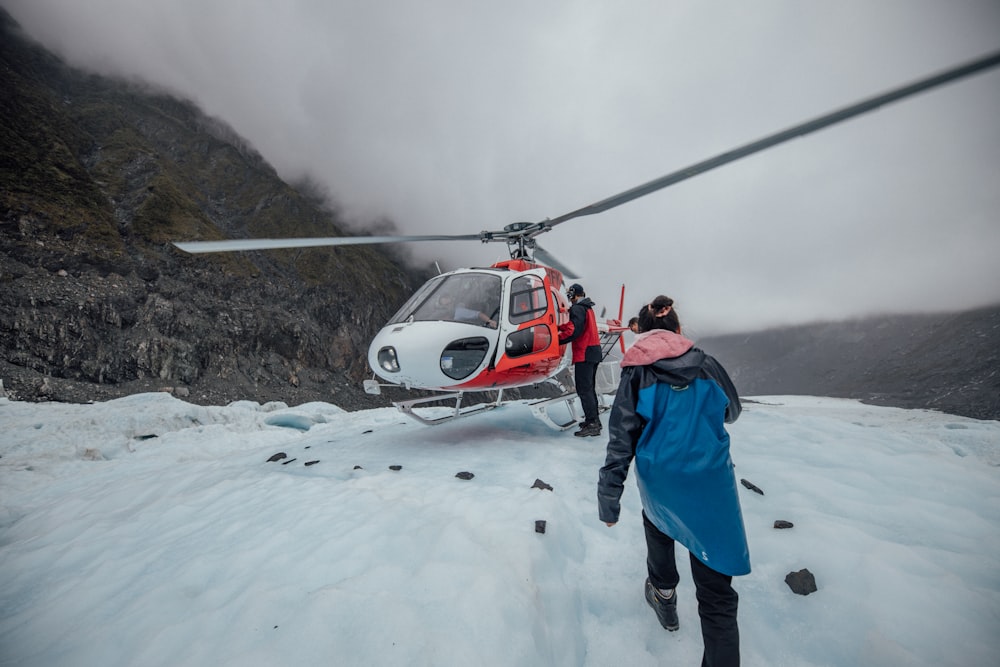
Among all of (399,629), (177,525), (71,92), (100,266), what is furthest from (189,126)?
(399,629)

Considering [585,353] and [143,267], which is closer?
[585,353]

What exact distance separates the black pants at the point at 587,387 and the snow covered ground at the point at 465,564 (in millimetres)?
1132

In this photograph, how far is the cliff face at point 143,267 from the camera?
49.8 ft

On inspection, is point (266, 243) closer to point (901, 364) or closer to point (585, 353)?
point (585, 353)

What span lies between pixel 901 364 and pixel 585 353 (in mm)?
89544

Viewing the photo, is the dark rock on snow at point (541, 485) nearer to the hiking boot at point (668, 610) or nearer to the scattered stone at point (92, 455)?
the hiking boot at point (668, 610)

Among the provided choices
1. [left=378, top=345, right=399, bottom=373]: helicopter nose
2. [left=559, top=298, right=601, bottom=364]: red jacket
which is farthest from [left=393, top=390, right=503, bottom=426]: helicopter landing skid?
[left=559, top=298, right=601, bottom=364]: red jacket

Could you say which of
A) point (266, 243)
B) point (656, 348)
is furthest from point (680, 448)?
point (266, 243)

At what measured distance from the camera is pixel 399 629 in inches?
73.7

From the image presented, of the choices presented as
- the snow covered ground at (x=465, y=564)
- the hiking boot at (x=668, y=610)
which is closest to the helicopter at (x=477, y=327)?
A: the snow covered ground at (x=465, y=564)

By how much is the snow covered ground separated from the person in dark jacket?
3.65 ft

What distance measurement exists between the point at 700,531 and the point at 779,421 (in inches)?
202

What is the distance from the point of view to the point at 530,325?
17.4 feet

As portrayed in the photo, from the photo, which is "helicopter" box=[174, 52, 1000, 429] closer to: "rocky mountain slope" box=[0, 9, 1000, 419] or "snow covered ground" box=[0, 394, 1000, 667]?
"snow covered ground" box=[0, 394, 1000, 667]
